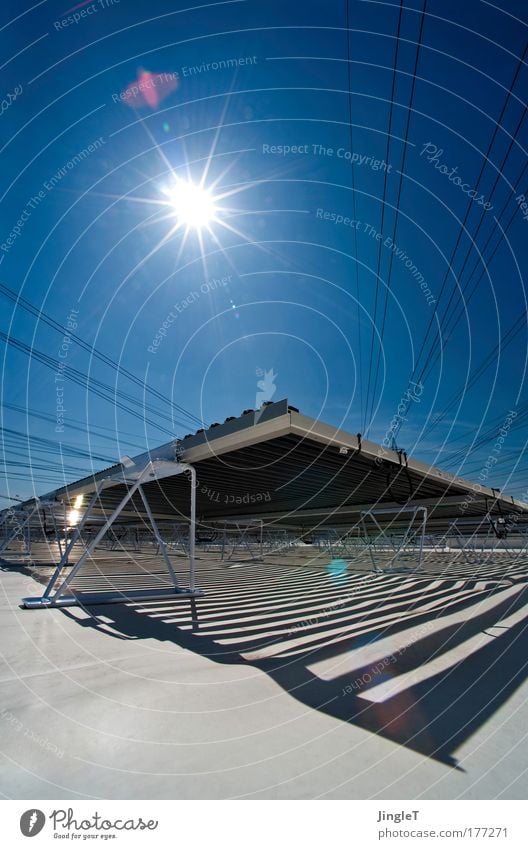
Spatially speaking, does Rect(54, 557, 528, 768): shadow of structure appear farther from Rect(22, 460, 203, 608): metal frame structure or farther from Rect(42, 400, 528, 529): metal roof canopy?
Rect(42, 400, 528, 529): metal roof canopy

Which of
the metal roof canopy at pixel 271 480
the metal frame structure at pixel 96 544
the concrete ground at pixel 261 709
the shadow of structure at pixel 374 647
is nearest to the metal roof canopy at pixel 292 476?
the metal roof canopy at pixel 271 480

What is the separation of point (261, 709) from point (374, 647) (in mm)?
2222

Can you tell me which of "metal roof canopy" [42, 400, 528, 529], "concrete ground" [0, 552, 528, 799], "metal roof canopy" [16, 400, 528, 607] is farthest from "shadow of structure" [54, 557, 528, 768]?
"metal roof canopy" [42, 400, 528, 529]

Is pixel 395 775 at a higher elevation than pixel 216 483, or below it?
below

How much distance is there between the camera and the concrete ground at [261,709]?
1709mm

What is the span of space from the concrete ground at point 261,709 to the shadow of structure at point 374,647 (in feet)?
0.07

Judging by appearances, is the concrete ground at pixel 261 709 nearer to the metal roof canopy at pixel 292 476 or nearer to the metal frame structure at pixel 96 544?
the metal frame structure at pixel 96 544

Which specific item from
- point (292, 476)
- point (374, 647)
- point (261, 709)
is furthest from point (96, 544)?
point (261, 709)

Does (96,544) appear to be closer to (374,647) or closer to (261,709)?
(374,647)

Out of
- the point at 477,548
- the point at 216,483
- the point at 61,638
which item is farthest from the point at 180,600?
the point at 477,548
